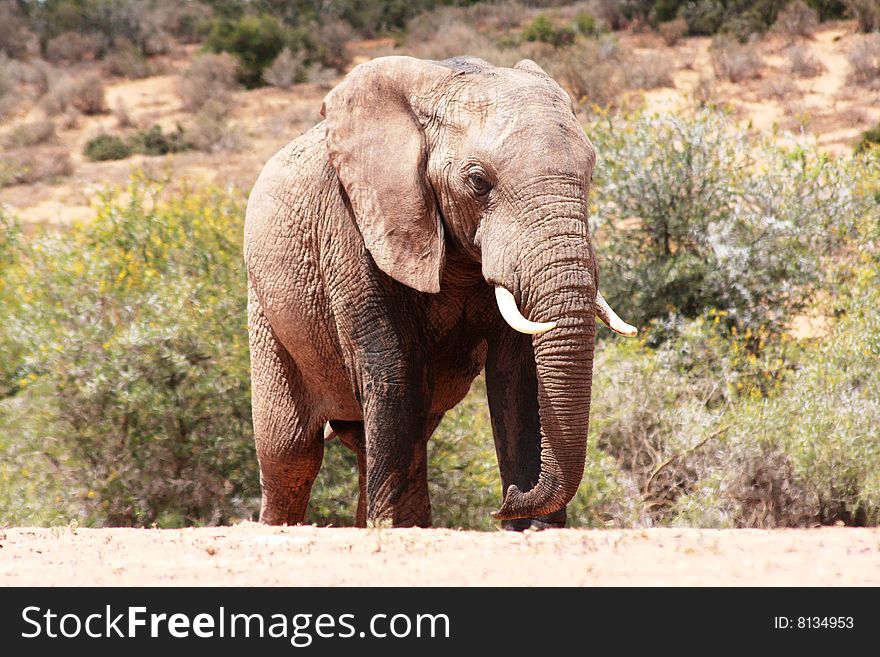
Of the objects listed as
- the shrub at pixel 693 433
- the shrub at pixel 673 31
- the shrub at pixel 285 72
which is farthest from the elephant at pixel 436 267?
the shrub at pixel 673 31

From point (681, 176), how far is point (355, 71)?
249 inches

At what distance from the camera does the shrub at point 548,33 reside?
1158 inches

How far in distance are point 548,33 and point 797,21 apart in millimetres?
5494

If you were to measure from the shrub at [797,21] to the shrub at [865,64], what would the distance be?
3423mm

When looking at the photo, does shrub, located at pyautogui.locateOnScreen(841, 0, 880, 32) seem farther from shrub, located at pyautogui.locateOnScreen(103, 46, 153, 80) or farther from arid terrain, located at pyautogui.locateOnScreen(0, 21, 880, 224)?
shrub, located at pyautogui.locateOnScreen(103, 46, 153, 80)

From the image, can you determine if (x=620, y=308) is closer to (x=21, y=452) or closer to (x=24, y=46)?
Result: (x=21, y=452)

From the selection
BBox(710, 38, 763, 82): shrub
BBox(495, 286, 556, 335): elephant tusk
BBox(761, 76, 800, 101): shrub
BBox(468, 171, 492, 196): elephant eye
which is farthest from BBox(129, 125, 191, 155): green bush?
BBox(495, 286, 556, 335): elephant tusk

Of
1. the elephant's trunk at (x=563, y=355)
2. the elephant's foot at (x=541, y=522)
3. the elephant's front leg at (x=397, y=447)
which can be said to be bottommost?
the elephant's foot at (x=541, y=522)

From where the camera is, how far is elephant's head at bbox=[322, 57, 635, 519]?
5469 mm

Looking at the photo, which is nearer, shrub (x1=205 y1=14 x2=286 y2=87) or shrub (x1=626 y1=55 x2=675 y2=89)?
shrub (x1=626 y1=55 x2=675 y2=89)

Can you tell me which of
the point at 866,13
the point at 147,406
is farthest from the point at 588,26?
the point at 147,406

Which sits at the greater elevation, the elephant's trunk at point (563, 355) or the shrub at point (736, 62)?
the elephant's trunk at point (563, 355)

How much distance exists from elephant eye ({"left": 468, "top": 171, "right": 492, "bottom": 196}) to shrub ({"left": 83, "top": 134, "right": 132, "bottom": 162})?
22178 mm

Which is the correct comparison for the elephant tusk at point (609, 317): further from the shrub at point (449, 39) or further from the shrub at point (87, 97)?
the shrub at point (87, 97)
